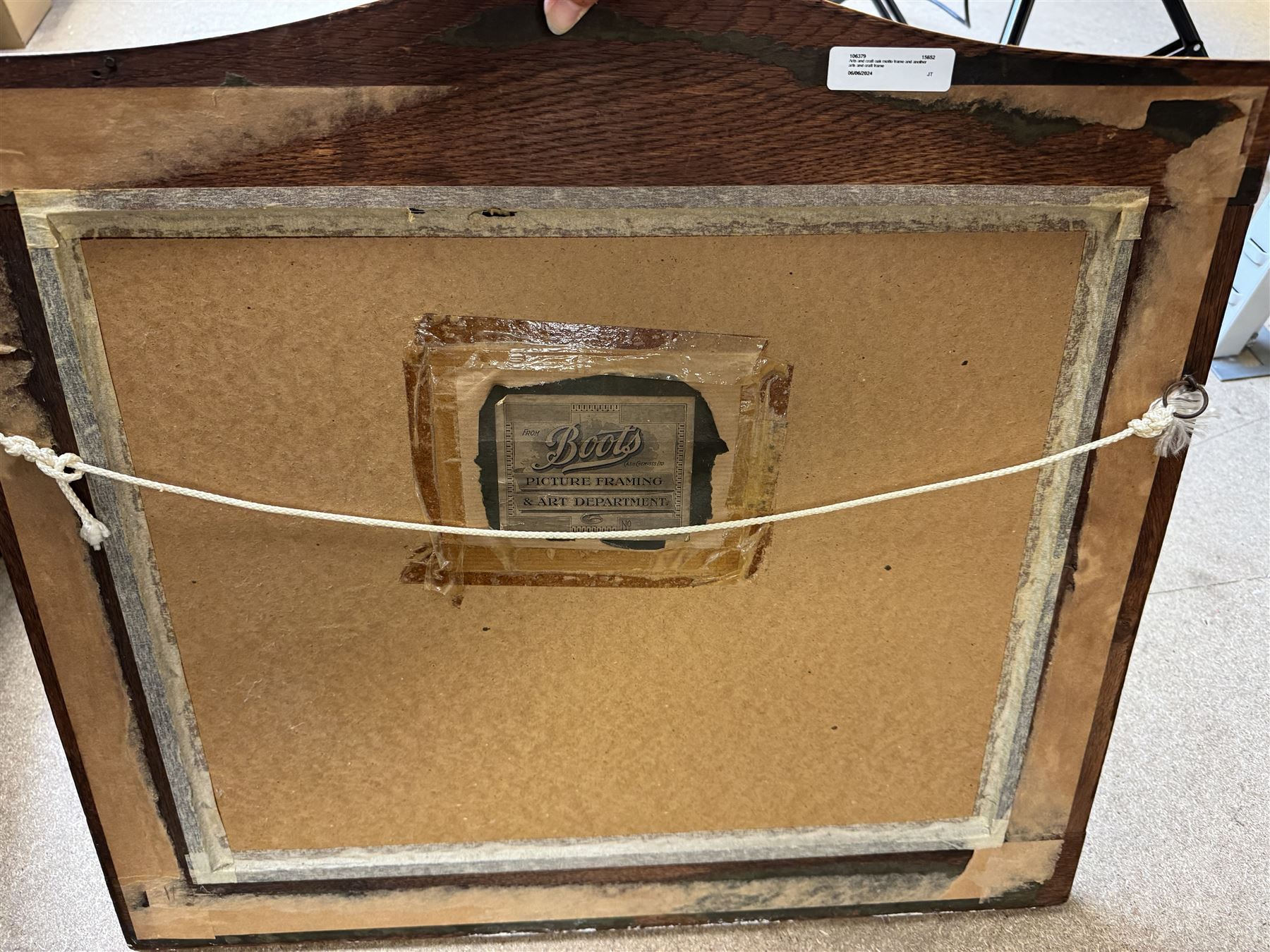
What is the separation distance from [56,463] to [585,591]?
44 centimetres

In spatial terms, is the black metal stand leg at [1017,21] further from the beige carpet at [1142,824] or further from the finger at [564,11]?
the finger at [564,11]

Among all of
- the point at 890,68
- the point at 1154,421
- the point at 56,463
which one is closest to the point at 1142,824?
the point at 1154,421

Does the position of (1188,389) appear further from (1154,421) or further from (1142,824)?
(1142,824)

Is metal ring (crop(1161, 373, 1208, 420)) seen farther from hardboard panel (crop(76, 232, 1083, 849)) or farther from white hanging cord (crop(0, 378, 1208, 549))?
hardboard panel (crop(76, 232, 1083, 849))

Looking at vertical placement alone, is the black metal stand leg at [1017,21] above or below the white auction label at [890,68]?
below

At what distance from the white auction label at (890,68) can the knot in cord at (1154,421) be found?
0.33 metres

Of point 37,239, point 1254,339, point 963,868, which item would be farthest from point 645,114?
point 1254,339

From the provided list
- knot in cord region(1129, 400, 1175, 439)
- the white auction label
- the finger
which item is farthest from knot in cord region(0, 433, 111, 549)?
knot in cord region(1129, 400, 1175, 439)

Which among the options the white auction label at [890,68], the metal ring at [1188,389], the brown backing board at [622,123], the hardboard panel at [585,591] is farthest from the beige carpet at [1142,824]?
the white auction label at [890,68]

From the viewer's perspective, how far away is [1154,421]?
798 mm

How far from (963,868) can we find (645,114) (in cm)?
84

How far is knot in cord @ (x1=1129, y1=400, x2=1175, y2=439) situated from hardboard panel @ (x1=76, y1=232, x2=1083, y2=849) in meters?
0.08

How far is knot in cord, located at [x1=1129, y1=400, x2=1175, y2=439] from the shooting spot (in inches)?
31.4

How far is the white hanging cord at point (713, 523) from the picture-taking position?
77 centimetres
